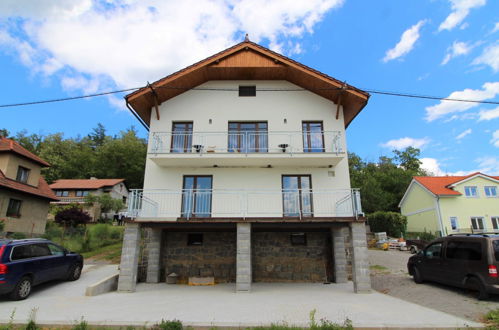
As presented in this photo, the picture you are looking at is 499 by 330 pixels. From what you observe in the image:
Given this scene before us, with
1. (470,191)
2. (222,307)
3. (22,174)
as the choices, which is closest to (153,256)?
(222,307)

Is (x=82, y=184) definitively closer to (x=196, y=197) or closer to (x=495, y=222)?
(x=196, y=197)

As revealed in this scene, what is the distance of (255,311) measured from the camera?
691 cm

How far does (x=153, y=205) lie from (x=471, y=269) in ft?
37.3

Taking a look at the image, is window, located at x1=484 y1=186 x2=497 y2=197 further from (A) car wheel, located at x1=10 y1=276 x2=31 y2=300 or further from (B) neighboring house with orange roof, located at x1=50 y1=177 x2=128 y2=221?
(B) neighboring house with orange roof, located at x1=50 y1=177 x2=128 y2=221

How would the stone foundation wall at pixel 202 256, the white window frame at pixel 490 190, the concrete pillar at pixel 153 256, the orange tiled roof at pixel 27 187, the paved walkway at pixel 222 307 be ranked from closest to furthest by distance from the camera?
the paved walkway at pixel 222 307
the concrete pillar at pixel 153 256
the stone foundation wall at pixel 202 256
the orange tiled roof at pixel 27 187
the white window frame at pixel 490 190

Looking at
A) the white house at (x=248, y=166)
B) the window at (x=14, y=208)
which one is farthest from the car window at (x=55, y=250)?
the window at (x=14, y=208)

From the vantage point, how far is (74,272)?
10.8 meters

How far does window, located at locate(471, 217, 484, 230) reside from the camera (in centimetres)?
2467

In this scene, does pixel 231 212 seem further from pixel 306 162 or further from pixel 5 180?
pixel 5 180

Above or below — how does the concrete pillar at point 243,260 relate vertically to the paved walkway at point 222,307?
above

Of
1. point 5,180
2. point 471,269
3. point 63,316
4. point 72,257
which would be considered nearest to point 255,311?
point 63,316

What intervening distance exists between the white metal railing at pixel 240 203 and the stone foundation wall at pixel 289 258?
1.21 m

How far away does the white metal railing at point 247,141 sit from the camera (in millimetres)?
12336

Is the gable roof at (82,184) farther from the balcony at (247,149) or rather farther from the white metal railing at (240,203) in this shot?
the white metal railing at (240,203)
